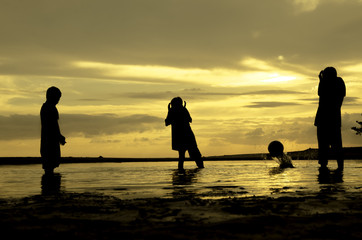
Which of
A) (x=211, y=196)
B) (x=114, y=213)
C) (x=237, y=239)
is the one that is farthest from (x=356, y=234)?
(x=211, y=196)

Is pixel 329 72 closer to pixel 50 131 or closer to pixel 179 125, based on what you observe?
pixel 179 125

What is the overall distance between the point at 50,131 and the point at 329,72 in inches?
324

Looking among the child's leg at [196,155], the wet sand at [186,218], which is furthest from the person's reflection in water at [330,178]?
the child's leg at [196,155]

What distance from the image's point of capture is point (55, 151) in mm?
13094

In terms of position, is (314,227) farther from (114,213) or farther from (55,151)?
(55,151)

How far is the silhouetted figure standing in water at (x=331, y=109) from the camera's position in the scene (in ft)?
43.5

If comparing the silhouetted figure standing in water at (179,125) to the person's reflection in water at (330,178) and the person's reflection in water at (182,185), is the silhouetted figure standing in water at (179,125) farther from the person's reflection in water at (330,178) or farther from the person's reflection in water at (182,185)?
the person's reflection in water at (330,178)

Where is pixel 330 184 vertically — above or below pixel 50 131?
Result: below

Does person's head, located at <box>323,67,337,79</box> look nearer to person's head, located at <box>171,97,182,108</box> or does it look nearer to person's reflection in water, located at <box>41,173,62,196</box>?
person's head, located at <box>171,97,182,108</box>

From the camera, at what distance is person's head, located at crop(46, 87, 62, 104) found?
12.8m

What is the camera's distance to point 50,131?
512 inches

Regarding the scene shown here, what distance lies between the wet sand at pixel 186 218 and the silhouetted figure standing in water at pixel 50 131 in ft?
24.5

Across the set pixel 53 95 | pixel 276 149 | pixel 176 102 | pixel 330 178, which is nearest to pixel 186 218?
pixel 330 178

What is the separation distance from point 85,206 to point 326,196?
295cm
